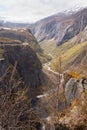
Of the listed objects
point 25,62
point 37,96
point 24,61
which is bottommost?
point 37,96

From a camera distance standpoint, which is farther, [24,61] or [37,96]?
[24,61]

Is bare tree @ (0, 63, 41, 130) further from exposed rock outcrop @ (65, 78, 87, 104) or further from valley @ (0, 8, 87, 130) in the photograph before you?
exposed rock outcrop @ (65, 78, 87, 104)

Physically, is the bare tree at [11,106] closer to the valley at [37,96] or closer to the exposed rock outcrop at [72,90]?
the valley at [37,96]

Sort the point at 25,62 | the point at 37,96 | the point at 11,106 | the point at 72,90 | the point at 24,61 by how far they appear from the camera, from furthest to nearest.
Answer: the point at 25,62
the point at 24,61
the point at 37,96
the point at 72,90
the point at 11,106

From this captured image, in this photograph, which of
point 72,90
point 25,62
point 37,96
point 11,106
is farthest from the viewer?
point 25,62

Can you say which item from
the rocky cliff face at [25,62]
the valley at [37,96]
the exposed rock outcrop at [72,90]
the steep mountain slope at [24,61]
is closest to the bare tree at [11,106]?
the valley at [37,96]

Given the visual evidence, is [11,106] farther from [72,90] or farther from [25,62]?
[25,62]

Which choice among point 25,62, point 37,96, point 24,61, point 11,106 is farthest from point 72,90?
point 25,62

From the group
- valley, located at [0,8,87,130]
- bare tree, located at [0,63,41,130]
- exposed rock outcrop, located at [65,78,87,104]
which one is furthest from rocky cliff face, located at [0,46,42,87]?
bare tree, located at [0,63,41,130]

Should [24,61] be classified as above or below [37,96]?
above

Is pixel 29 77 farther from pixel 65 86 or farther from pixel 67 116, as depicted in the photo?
pixel 67 116

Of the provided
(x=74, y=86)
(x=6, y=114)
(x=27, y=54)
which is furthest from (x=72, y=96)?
(x=27, y=54)
